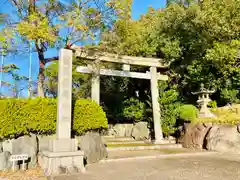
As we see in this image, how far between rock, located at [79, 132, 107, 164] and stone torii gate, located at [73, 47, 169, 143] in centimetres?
339

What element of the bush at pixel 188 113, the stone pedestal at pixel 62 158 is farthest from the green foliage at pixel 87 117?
the bush at pixel 188 113

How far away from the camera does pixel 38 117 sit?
733 centimetres

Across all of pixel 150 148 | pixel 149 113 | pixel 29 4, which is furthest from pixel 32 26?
pixel 149 113

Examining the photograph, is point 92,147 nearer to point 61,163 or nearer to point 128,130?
point 61,163

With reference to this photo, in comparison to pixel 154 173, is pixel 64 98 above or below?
above

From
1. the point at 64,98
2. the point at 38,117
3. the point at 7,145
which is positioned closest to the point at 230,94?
the point at 64,98

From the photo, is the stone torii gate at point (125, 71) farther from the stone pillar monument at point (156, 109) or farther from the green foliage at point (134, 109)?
the green foliage at point (134, 109)

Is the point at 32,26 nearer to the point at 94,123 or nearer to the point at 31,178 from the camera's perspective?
the point at 94,123

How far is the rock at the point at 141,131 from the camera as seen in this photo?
45.7 ft

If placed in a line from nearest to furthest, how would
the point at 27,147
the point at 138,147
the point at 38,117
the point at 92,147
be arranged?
the point at 27,147, the point at 38,117, the point at 92,147, the point at 138,147

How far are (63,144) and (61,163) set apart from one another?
531 millimetres

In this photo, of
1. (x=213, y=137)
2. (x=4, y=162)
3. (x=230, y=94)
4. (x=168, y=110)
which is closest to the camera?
(x=4, y=162)

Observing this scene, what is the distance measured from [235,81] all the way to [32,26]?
1112 centimetres

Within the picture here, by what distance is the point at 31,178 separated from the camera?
5641 millimetres
